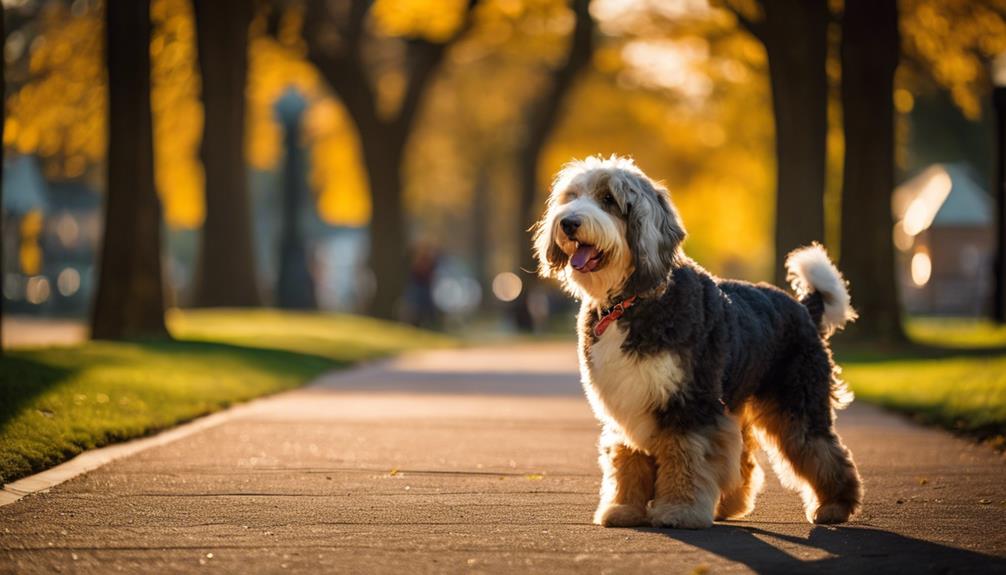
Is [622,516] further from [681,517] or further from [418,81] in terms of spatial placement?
[418,81]

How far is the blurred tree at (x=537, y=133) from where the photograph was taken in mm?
37062

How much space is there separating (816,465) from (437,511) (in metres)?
1.83

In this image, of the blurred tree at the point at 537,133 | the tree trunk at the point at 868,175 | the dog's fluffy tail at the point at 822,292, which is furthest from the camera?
the blurred tree at the point at 537,133

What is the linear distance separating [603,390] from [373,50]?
38522mm

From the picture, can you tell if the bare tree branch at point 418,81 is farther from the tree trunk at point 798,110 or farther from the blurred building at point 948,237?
the blurred building at point 948,237

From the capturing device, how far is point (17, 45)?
31781mm

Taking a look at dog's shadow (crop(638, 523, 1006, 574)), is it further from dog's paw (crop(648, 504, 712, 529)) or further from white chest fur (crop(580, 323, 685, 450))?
white chest fur (crop(580, 323, 685, 450))

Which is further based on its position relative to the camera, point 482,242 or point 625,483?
point 482,242

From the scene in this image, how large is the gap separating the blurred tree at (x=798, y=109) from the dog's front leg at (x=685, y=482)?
17.2 meters

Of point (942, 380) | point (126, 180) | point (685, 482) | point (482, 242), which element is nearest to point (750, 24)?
point (942, 380)

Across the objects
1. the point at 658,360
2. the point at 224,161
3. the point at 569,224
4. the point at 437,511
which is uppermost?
the point at 224,161

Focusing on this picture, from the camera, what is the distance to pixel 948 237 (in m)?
56.8

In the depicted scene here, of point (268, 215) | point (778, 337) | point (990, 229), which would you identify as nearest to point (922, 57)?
point (778, 337)

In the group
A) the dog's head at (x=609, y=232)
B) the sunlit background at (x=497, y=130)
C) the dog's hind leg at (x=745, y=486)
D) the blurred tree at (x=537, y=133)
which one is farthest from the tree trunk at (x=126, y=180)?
the blurred tree at (x=537, y=133)
